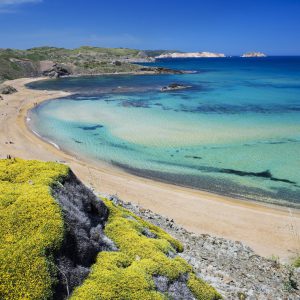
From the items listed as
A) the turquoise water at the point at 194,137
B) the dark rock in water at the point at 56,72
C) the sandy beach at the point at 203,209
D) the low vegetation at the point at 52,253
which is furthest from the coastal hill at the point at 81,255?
the dark rock in water at the point at 56,72

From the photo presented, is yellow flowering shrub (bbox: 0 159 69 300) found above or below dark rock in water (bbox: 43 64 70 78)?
below

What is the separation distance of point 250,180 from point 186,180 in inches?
235

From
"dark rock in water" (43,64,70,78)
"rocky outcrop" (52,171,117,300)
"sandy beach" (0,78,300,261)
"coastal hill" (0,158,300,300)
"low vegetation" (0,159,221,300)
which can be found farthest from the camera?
"dark rock in water" (43,64,70,78)

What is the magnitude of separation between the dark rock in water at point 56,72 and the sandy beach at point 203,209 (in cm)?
11348

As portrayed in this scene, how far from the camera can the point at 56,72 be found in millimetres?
148000

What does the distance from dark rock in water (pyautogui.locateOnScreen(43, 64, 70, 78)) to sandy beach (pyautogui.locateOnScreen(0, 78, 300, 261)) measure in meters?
113

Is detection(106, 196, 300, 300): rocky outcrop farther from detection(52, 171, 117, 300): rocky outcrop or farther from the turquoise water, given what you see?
the turquoise water

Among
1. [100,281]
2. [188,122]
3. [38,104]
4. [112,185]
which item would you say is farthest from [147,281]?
[38,104]

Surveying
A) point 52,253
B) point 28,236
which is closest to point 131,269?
point 52,253

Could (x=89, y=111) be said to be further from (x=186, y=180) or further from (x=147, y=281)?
(x=147, y=281)

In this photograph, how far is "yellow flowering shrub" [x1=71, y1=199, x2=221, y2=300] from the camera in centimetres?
980

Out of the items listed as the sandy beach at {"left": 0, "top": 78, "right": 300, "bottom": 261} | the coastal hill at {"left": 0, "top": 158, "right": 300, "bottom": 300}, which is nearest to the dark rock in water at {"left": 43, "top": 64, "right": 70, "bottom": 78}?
the sandy beach at {"left": 0, "top": 78, "right": 300, "bottom": 261}

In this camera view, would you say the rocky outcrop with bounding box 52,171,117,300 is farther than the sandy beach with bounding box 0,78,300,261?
No

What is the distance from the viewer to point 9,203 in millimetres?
10461
